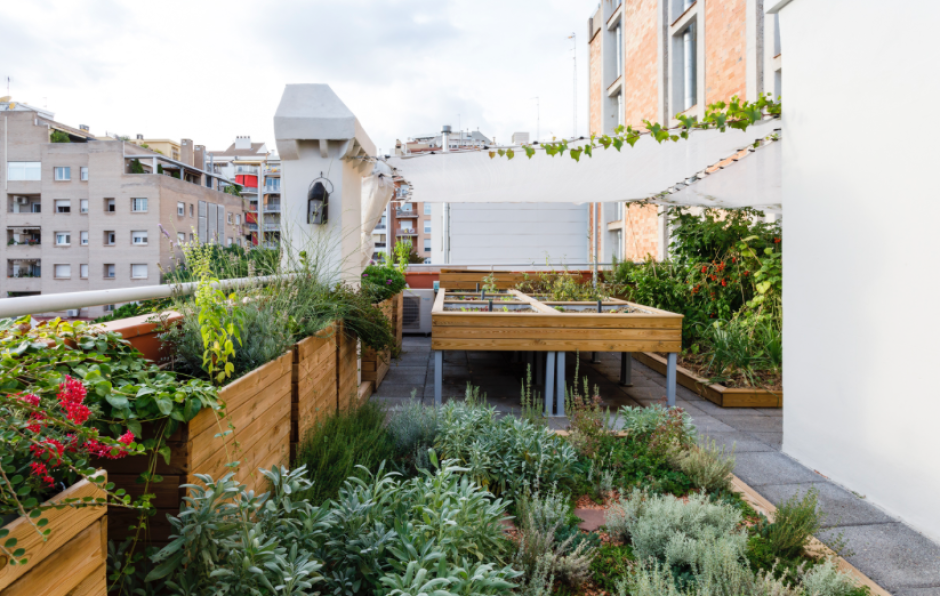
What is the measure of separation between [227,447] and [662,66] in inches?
415

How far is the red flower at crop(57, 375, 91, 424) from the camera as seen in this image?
98 centimetres

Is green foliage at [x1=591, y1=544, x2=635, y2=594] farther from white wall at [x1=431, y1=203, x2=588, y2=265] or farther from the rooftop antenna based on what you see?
the rooftop antenna

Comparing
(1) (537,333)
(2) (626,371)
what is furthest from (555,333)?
(2) (626,371)

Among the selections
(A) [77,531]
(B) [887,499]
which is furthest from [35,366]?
(B) [887,499]

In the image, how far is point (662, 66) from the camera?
10102mm

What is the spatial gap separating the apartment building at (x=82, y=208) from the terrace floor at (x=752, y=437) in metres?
59.0

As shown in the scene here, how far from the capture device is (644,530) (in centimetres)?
208

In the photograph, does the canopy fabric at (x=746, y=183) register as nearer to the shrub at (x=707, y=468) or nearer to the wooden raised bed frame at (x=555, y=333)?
the wooden raised bed frame at (x=555, y=333)

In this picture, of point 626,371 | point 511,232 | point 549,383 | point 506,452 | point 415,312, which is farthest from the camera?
point 511,232

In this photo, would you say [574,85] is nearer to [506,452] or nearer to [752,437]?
[752,437]

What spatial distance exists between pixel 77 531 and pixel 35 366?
0.32 metres

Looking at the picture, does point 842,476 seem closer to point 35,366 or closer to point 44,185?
point 35,366

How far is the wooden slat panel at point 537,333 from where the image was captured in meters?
4.21

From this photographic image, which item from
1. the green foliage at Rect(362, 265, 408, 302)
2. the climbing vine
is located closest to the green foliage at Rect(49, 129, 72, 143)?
the green foliage at Rect(362, 265, 408, 302)
